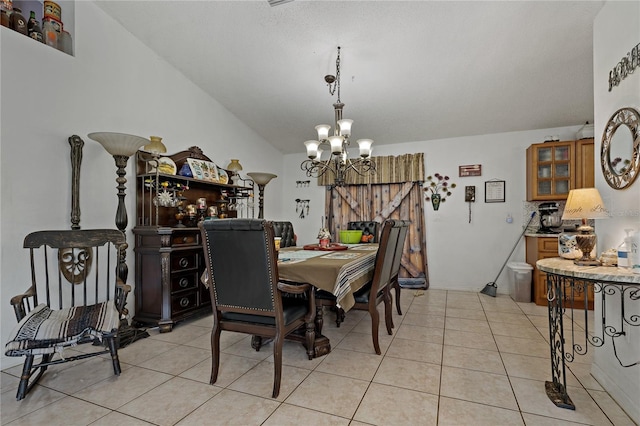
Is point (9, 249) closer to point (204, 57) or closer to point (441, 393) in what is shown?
point (204, 57)

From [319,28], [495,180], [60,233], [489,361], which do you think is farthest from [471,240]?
[60,233]

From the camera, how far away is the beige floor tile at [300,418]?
1550 millimetres

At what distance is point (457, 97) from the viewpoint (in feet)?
12.1

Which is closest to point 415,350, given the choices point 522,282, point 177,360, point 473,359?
point 473,359

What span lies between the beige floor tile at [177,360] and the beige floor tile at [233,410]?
521 mm

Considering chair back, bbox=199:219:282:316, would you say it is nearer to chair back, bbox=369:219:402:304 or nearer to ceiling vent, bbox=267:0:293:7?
chair back, bbox=369:219:402:304

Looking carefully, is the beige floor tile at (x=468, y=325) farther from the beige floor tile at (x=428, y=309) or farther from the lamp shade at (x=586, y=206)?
the lamp shade at (x=586, y=206)

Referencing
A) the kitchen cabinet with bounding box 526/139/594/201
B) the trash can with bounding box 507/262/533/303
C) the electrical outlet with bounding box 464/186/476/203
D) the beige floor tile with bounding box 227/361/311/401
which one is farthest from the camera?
the electrical outlet with bounding box 464/186/476/203

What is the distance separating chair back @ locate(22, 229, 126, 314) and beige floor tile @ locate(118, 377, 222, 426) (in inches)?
26.4

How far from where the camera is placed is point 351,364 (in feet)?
7.23

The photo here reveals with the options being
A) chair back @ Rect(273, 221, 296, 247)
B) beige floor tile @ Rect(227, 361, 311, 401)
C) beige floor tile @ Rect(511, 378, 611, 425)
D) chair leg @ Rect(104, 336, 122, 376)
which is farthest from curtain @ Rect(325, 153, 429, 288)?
chair leg @ Rect(104, 336, 122, 376)

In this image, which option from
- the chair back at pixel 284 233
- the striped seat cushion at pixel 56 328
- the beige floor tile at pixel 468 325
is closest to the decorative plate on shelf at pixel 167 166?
the chair back at pixel 284 233

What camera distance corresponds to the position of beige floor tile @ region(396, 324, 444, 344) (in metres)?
2.69

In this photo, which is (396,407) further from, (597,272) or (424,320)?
(424,320)
